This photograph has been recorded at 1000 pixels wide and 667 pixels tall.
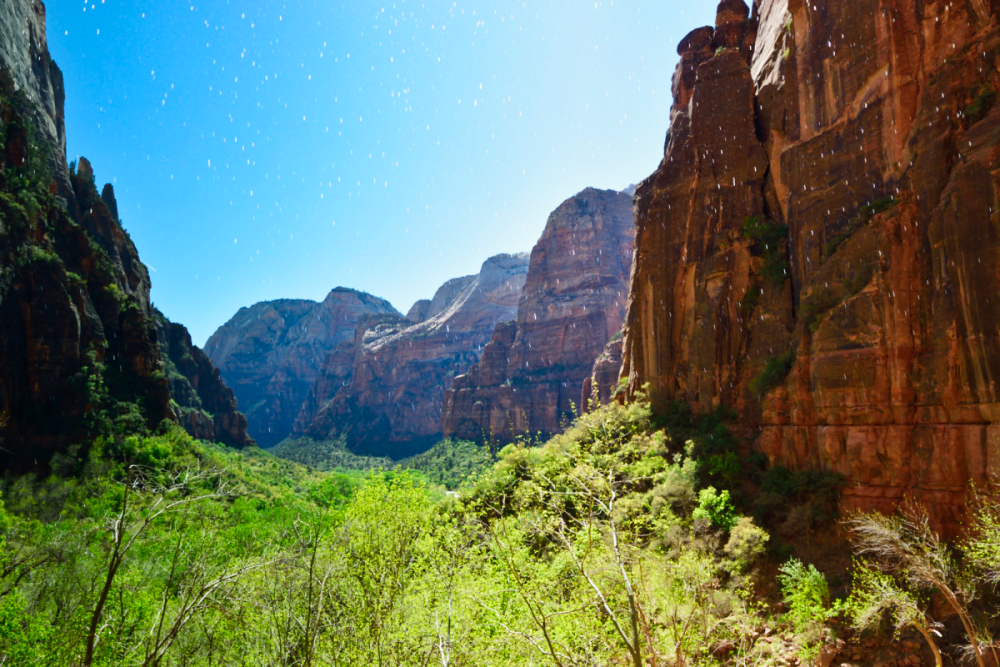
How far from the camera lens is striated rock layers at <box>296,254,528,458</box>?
13088 cm

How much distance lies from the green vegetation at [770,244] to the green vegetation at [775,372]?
13.0ft

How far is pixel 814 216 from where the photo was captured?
2108 cm

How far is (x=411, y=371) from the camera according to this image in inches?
5600

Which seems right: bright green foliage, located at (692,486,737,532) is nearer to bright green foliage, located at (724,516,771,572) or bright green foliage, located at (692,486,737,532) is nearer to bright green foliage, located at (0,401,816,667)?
bright green foliage, located at (0,401,816,667)

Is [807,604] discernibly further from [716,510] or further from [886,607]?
[716,510]

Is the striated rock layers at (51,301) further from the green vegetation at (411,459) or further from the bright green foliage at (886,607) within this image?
the bright green foliage at (886,607)

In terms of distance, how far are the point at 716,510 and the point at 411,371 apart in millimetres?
127863

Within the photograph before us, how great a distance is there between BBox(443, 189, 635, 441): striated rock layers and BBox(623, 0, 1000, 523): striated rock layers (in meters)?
62.8

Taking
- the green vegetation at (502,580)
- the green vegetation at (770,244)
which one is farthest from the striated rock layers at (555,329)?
the green vegetation at (502,580)

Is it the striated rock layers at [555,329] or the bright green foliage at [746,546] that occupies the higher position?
the striated rock layers at [555,329]

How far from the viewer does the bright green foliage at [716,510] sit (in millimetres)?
18938

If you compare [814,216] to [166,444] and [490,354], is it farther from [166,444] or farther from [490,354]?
[490,354]

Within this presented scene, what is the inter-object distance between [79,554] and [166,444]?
28.9 metres

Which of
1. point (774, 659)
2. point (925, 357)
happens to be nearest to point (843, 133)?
point (925, 357)
